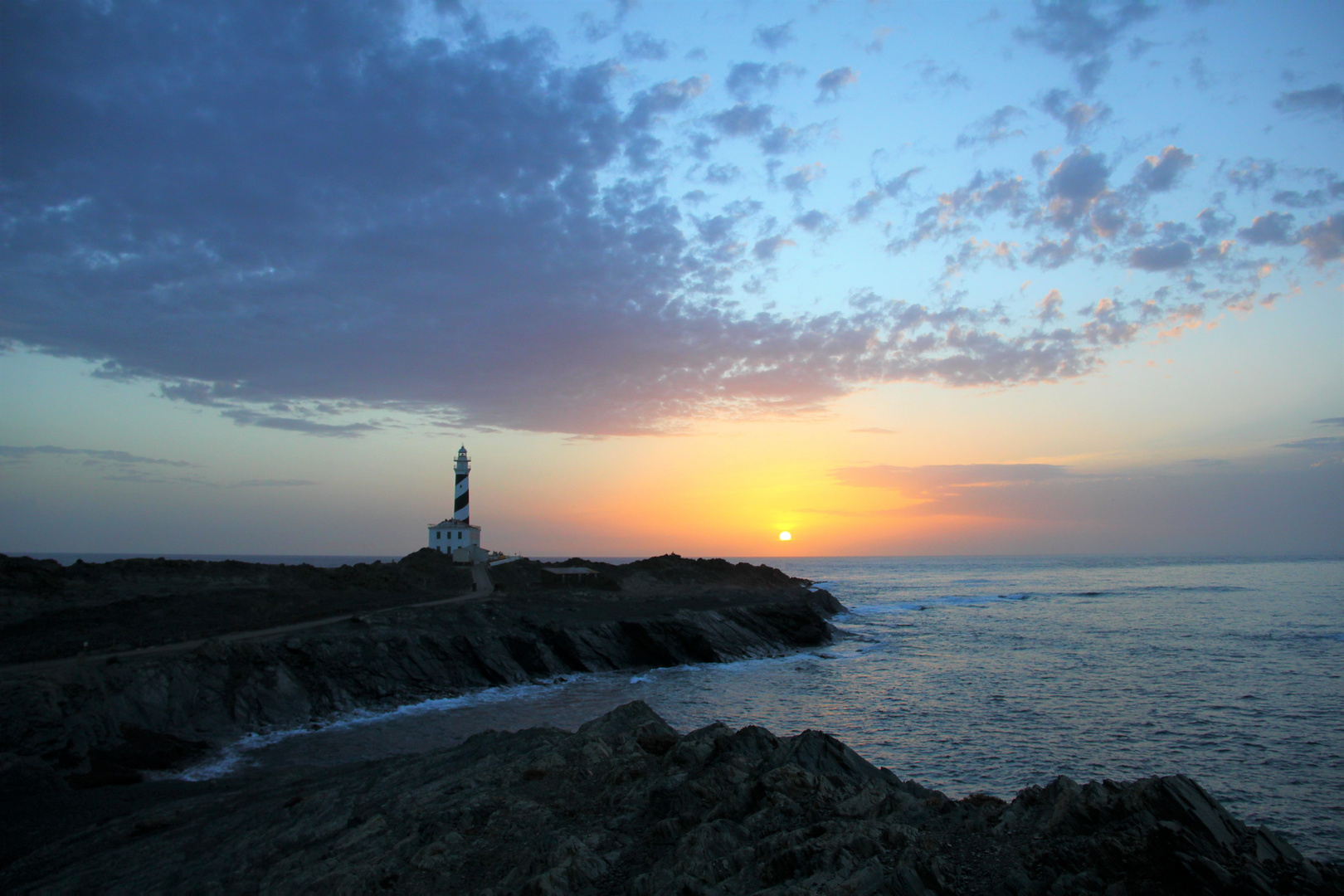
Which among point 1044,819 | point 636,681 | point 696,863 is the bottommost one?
point 636,681

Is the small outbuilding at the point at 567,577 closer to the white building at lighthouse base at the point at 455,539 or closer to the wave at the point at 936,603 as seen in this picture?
the white building at lighthouse base at the point at 455,539

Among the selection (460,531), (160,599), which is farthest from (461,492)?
(160,599)

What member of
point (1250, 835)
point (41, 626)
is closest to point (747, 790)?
point (1250, 835)

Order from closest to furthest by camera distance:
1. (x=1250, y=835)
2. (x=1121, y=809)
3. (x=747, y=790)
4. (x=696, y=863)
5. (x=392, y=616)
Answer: (x=1250, y=835)
(x=1121, y=809)
(x=696, y=863)
(x=747, y=790)
(x=392, y=616)

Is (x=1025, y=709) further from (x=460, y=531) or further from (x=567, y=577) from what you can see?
(x=460, y=531)

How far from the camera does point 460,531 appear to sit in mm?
80375

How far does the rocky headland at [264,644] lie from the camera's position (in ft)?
63.6

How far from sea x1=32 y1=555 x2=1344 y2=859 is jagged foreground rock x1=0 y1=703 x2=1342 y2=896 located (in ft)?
26.9

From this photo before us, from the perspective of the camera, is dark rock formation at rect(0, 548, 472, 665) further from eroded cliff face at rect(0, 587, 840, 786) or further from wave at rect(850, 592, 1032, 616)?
wave at rect(850, 592, 1032, 616)

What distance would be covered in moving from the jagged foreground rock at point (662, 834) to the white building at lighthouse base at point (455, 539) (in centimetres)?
6488

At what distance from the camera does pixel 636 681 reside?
32594 mm

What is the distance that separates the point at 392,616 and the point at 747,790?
99.0 ft

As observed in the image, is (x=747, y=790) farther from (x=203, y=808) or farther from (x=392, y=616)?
(x=392, y=616)

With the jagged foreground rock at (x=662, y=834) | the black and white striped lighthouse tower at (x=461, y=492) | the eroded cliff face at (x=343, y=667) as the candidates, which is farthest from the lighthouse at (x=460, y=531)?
the jagged foreground rock at (x=662, y=834)
